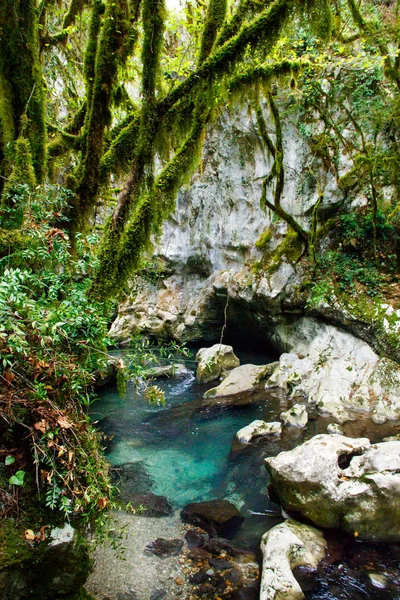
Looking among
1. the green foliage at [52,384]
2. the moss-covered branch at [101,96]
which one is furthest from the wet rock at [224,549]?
the moss-covered branch at [101,96]

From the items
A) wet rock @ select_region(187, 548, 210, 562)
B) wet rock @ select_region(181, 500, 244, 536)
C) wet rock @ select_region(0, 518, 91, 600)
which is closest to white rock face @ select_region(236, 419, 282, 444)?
wet rock @ select_region(181, 500, 244, 536)

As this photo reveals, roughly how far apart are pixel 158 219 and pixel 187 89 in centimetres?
165

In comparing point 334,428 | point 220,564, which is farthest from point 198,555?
point 334,428

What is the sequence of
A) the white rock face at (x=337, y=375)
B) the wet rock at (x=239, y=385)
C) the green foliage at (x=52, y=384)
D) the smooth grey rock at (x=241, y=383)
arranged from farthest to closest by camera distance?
the smooth grey rock at (x=241, y=383) < the wet rock at (x=239, y=385) < the white rock face at (x=337, y=375) < the green foliage at (x=52, y=384)

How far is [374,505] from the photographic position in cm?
453

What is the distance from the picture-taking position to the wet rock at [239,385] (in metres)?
10.9

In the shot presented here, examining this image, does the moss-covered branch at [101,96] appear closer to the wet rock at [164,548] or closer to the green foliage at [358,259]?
the wet rock at [164,548]

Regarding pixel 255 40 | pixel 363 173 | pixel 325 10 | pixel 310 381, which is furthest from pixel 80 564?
pixel 363 173

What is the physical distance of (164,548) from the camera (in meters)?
4.59

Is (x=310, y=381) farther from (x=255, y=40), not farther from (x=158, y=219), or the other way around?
(x=255, y=40)

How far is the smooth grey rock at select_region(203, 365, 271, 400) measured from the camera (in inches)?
435

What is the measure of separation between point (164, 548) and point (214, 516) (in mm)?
953

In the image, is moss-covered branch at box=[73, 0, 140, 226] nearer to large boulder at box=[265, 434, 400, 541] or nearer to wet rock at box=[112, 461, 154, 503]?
wet rock at box=[112, 461, 154, 503]

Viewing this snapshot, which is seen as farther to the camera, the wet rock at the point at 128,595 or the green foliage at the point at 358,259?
the green foliage at the point at 358,259
